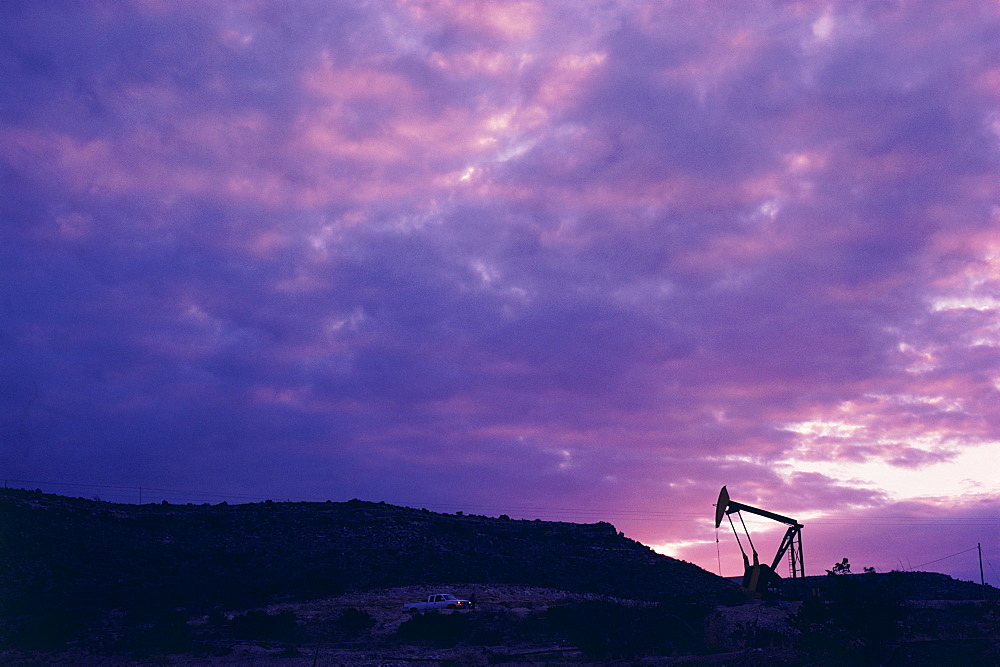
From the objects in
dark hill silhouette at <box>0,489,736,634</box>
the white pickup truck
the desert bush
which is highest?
dark hill silhouette at <box>0,489,736,634</box>

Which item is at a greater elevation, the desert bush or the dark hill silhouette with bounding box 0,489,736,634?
the dark hill silhouette with bounding box 0,489,736,634

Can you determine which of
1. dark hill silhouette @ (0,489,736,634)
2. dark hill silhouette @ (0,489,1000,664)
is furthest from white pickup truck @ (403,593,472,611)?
dark hill silhouette @ (0,489,736,634)

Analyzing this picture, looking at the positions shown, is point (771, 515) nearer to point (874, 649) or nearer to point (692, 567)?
point (874, 649)

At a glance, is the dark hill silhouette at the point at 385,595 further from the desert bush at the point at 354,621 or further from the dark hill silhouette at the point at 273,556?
the dark hill silhouette at the point at 273,556

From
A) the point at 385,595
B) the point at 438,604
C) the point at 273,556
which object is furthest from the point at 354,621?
the point at 273,556

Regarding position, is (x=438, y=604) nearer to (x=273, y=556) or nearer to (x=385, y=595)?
(x=385, y=595)

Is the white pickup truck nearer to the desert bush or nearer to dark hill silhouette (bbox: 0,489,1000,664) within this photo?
dark hill silhouette (bbox: 0,489,1000,664)

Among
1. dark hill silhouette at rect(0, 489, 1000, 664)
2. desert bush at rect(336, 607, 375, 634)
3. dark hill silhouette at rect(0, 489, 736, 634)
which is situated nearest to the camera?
dark hill silhouette at rect(0, 489, 1000, 664)

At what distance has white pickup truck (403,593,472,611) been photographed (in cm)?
5856

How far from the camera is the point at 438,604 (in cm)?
5900

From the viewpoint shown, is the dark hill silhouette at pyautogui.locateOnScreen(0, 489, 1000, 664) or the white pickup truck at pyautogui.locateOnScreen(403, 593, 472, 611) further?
the white pickup truck at pyautogui.locateOnScreen(403, 593, 472, 611)

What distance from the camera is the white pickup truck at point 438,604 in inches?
2306

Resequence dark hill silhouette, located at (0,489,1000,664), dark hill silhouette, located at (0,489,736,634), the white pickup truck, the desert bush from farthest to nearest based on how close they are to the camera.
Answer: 1. dark hill silhouette, located at (0,489,736,634)
2. the white pickup truck
3. the desert bush
4. dark hill silhouette, located at (0,489,1000,664)

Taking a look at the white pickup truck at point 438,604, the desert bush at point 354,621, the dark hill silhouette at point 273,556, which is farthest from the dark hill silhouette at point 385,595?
the white pickup truck at point 438,604
